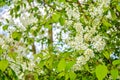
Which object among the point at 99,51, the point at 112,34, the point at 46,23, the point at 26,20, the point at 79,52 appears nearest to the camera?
the point at 79,52

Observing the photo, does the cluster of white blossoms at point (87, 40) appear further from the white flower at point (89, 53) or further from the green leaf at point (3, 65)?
the green leaf at point (3, 65)

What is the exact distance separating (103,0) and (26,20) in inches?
48.7

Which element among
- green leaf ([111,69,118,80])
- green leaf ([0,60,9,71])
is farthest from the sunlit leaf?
green leaf ([111,69,118,80])

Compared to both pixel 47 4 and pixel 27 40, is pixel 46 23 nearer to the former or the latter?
pixel 47 4

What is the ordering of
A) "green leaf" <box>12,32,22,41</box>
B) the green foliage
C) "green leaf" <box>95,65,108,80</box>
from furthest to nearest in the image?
1. "green leaf" <box>12,32,22,41</box>
2. the green foliage
3. "green leaf" <box>95,65,108,80</box>

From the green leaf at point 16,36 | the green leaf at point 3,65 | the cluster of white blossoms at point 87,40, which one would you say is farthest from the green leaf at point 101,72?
the green leaf at point 16,36

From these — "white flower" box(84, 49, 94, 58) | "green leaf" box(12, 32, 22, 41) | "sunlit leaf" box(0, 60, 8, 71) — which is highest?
"sunlit leaf" box(0, 60, 8, 71)

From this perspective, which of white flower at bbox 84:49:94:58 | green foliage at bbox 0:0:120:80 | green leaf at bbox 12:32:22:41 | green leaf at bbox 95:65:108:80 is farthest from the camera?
green leaf at bbox 12:32:22:41

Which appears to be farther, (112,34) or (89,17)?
(112,34)

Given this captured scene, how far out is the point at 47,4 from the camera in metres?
3.63

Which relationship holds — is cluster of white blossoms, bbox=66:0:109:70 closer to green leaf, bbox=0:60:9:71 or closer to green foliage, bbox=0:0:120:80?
green foliage, bbox=0:0:120:80

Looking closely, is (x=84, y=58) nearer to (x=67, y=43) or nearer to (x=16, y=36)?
(x=67, y=43)

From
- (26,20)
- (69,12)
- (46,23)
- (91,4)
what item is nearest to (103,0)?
(69,12)

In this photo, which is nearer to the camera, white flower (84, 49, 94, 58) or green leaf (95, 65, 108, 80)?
green leaf (95, 65, 108, 80)
